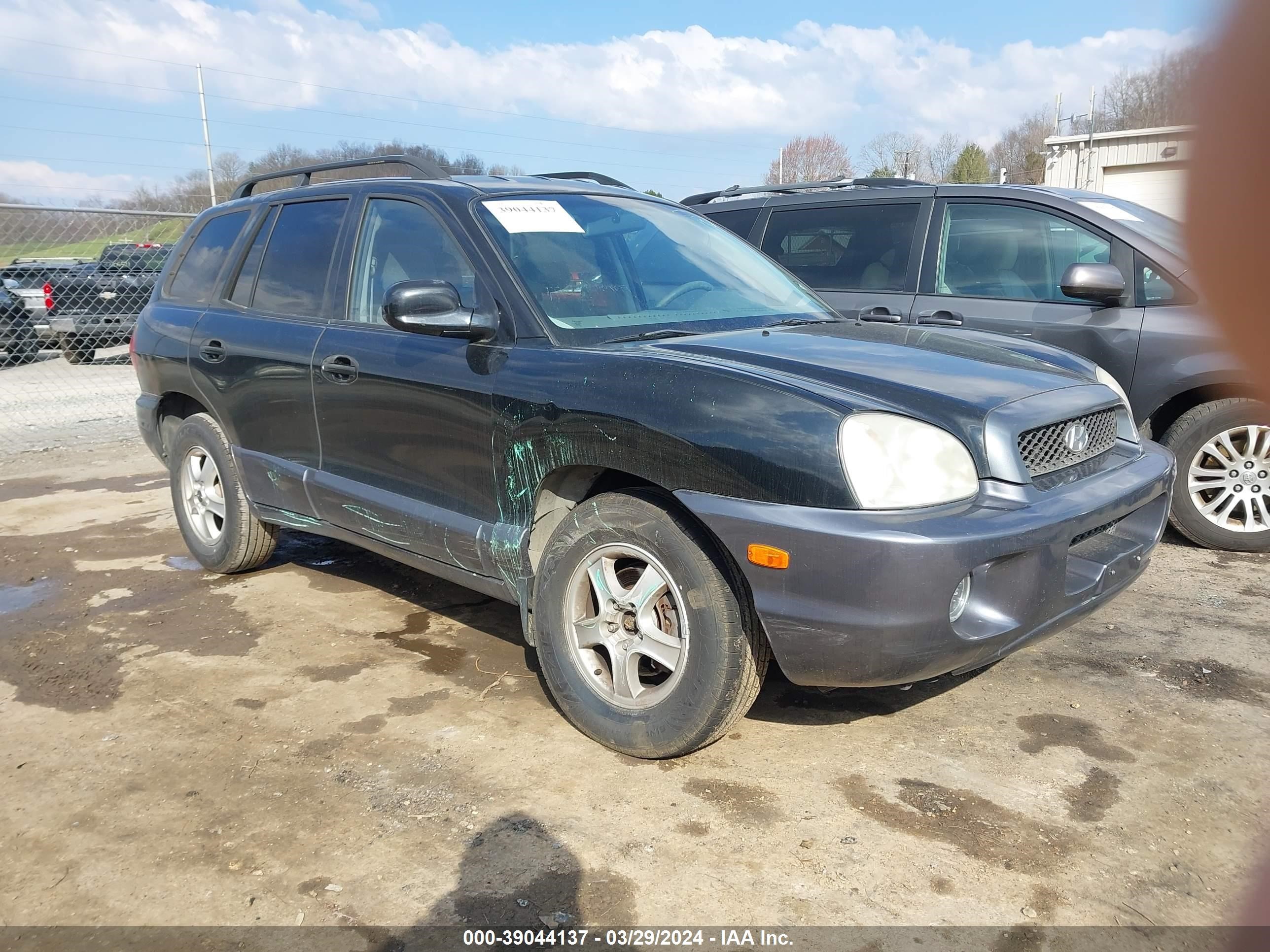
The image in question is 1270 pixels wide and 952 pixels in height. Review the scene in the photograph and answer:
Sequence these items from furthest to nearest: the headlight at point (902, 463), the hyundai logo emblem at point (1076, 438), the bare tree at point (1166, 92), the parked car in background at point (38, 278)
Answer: the parked car in background at point (38, 278)
the hyundai logo emblem at point (1076, 438)
the headlight at point (902, 463)
the bare tree at point (1166, 92)

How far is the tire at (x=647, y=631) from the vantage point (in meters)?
2.74

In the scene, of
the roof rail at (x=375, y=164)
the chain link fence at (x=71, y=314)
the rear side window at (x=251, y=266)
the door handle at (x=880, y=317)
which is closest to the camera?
the roof rail at (x=375, y=164)

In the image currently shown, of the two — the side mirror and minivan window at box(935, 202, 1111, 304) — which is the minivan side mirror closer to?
the side mirror

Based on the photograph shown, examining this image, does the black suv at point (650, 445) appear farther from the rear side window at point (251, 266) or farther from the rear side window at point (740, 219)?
the rear side window at point (740, 219)

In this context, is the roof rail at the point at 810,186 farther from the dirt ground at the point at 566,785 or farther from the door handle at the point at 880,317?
the dirt ground at the point at 566,785

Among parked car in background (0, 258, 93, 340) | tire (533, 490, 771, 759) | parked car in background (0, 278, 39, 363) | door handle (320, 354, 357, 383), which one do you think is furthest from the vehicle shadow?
parked car in background (0, 278, 39, 363)

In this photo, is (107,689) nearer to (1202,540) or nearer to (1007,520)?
(1007,520)

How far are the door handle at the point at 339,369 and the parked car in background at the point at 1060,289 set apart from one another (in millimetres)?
2105

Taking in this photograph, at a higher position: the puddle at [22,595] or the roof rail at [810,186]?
the roof rail at [810,186]

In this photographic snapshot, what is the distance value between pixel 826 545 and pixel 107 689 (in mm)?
2742

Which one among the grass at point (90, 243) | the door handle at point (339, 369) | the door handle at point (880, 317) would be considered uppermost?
the grass at point (90, 243)

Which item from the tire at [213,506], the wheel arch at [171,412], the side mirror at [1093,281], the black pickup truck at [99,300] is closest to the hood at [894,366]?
the side mirror at [1093,281]

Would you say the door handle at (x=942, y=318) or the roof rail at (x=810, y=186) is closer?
the door handle at (x=942, y=318)

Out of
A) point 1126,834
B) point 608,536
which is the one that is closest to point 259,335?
point 608,536
